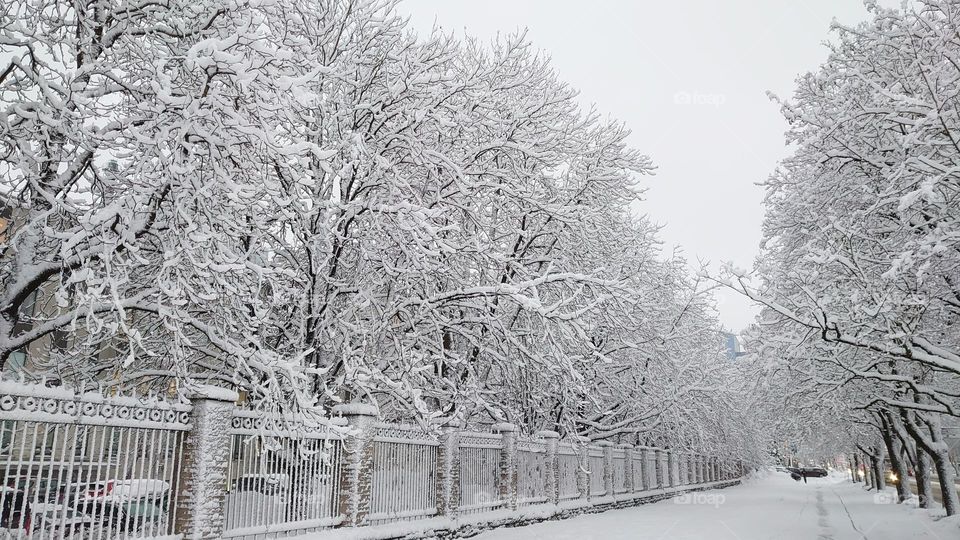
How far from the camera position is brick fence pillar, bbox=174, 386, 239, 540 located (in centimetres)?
734

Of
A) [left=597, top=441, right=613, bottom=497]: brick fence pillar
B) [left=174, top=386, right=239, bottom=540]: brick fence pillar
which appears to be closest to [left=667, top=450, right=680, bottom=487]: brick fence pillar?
[left=597, top=441, right=613, bottom=497]: brick fence pillar

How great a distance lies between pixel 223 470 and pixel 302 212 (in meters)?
3.36

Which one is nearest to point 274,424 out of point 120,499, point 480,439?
point 120,499

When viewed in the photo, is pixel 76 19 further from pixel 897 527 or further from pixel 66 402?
pixel 897 527

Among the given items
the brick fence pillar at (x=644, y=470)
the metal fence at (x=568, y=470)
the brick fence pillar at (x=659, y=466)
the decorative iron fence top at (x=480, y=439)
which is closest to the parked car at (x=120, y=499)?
the decorative iron fence top at (x=480, y=439)

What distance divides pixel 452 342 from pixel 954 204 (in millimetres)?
Answer: 10010

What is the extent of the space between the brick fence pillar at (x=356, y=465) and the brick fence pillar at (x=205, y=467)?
2.37 m

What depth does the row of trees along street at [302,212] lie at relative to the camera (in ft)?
23.0

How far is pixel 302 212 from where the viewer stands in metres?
8.82

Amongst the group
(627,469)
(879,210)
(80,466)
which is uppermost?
(879,210)

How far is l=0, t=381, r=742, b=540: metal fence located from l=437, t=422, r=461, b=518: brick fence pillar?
0.9 inches

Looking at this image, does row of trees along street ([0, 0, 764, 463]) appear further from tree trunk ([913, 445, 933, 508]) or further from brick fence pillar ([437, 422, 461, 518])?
tree trunk ([913, 445, 933, 508])

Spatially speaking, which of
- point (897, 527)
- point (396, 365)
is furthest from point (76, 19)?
point (897, 527)

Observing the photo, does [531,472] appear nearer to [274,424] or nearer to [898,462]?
[274,424]
